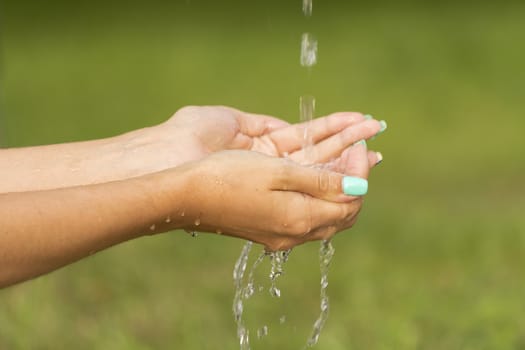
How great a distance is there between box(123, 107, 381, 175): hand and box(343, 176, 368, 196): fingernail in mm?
254

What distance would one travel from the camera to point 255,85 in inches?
255

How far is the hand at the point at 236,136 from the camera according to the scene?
2.41 m

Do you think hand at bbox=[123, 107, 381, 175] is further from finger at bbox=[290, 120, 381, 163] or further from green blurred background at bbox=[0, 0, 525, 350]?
green blurred background at bbox=[0, 0, 525, 350]

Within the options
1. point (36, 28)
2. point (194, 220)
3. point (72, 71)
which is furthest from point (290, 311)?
point (36, 28)

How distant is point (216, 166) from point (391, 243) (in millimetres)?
2528

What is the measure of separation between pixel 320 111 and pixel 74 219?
4.33m

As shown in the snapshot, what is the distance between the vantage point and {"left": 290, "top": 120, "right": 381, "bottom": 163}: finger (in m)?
2.44

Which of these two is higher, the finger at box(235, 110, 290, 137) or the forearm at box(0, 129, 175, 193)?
the finger at box(235, 110, 290, 137)

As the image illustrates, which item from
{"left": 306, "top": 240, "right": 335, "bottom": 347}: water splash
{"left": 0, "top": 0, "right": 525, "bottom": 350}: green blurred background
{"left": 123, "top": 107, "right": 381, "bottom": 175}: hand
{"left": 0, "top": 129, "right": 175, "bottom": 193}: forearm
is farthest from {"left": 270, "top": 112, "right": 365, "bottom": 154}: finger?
{"left": 0, "top": 0, "right": 525, "bottom": 350}: green blurred background

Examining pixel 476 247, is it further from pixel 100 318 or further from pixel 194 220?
pixel 194 220

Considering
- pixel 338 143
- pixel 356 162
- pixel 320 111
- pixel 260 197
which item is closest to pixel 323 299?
pixel 338 143

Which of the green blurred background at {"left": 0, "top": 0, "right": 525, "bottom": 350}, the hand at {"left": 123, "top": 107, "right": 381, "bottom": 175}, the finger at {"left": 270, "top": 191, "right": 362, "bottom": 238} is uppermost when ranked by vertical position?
the hand at {"left": 123, "top": 107, "right": 381, "bottom": 175}

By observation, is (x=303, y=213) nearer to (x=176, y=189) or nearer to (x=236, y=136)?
(x=176, y=189)

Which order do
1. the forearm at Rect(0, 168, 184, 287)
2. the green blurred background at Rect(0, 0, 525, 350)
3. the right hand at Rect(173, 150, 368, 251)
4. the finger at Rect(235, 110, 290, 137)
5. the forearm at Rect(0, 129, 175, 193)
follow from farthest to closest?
the green blurred background at Rect(0, 0, 525, 350)
the finger at Rect(235, 110, 290, 137)
the forearm at Rect(0, 129, 175, 193)
the right hand at Rect(173, 150, 368, 251)
the forearm at Rect(0, 168, 184, 287)
